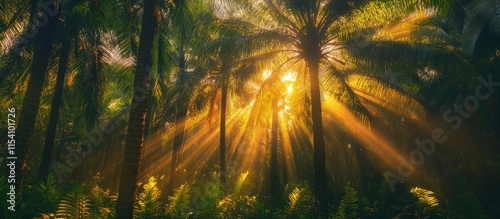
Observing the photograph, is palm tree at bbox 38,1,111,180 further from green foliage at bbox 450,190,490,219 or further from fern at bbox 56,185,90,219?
green foliage at bbox 450,190,490,219

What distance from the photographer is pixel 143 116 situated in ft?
19.9

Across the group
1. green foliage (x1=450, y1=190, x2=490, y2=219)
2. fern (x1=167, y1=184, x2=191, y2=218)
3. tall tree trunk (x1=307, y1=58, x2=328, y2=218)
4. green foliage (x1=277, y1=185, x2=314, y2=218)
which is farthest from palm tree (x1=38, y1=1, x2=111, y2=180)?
green foliage (x1=450, y1=190, x2=490, y2=219)

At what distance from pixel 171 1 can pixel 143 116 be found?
342cm

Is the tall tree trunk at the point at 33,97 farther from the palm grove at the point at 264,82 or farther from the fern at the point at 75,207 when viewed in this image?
the fern at the point at 75,207

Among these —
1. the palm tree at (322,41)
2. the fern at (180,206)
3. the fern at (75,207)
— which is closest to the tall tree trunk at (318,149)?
the palm tree at (322,41)

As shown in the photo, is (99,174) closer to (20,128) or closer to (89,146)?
(89,146)

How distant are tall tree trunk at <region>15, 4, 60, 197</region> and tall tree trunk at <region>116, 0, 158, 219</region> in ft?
10.5

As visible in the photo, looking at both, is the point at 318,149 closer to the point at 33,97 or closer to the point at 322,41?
the point at 322,41

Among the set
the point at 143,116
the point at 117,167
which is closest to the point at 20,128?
the point at 143,116

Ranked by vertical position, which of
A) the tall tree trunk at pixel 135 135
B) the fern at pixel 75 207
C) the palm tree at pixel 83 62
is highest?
the palm tree at pixel 83 62

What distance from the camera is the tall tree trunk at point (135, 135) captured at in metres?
5.75

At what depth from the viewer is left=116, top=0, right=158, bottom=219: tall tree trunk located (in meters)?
5.75

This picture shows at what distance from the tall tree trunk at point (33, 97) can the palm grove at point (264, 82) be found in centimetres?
3

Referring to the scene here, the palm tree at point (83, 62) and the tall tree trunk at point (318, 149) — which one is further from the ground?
the palm tree at point (83, 62)
